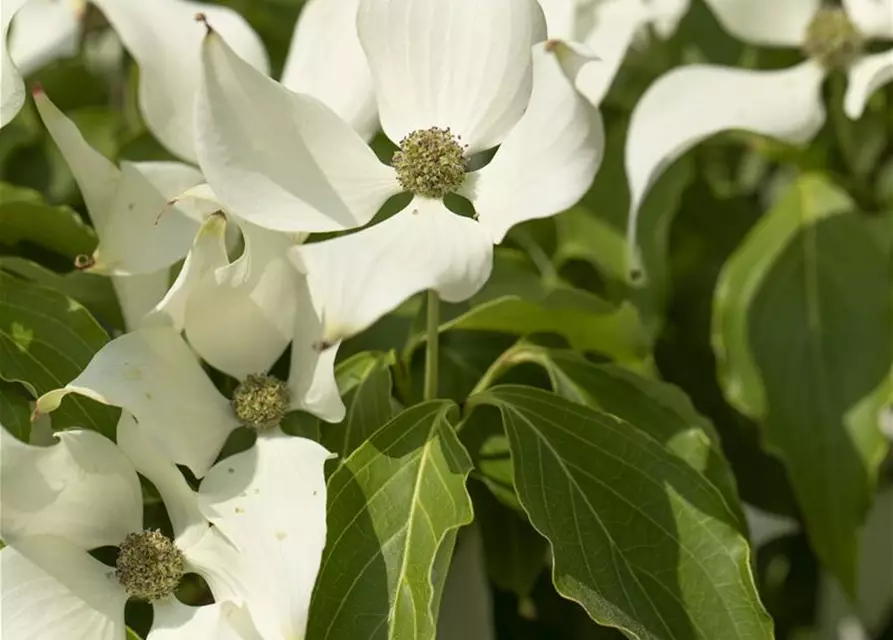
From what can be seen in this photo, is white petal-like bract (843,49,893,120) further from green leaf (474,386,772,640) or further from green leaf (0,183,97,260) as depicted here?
green leaf (0,183,97,260)

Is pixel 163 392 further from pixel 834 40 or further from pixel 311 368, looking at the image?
pixel 834 40

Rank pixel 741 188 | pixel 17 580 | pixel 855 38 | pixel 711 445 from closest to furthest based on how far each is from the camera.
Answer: pixel 17 580, pixel 711 445, pixel 855 38, pixel 741 188

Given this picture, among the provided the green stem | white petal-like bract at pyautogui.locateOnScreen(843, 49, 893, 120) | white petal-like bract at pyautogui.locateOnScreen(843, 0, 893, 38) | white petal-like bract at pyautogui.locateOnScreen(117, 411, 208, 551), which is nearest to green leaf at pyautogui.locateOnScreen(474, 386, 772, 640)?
the green stem

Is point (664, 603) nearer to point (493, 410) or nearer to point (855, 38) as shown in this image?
point (493, 410)

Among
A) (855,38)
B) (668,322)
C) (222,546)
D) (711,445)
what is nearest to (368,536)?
(222,546)

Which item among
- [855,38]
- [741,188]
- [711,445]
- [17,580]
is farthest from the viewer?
[741,188]

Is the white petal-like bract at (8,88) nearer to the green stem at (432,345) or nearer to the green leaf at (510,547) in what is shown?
the green stem at (432,345)

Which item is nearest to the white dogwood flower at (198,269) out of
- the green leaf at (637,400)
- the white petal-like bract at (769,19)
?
the green leaf at (637,400)

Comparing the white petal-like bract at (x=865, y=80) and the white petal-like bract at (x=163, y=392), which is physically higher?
the white petal-like bract at (x=865, y=80)
